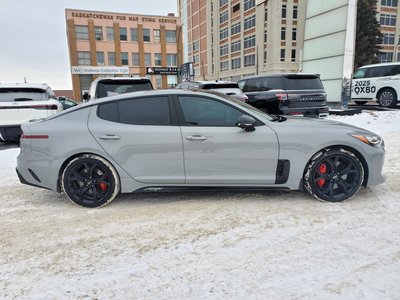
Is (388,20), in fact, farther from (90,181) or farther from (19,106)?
(90,181)

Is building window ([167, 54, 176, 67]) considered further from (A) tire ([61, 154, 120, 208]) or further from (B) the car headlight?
(B) the car headlight

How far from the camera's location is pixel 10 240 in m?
3.08

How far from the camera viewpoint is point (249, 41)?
5262 cm

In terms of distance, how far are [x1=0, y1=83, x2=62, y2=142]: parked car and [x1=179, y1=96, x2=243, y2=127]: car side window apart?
5051 millimetres

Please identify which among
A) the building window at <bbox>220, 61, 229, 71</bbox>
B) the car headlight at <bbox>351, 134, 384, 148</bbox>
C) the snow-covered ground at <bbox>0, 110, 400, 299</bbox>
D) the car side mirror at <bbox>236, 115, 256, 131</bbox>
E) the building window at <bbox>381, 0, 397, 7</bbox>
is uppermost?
the building window at <bbox>381, 0, 397, 7</bbox>

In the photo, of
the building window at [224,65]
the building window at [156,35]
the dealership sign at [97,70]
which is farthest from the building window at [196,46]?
the dealership sign at [97,70]

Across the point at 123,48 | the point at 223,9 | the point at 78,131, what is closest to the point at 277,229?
the point at 78,131

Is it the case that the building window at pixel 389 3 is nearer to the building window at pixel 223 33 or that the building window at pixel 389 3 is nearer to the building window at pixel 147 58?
the building window at pixel 223 33

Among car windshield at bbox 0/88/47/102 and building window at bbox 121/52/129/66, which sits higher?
building window at bbox 121/52/129/66

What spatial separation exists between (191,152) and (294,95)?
6.16 meters

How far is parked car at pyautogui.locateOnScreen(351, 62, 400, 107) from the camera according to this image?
1359 cm

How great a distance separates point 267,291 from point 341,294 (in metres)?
0.51

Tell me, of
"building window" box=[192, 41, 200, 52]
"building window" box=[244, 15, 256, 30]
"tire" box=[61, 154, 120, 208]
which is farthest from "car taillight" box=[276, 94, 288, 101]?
"building window" box=[192, 41, 200, 52]

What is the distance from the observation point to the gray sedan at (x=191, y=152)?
12.2 ft
